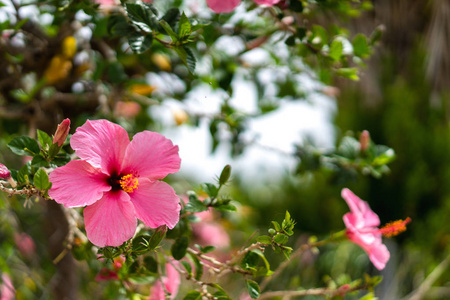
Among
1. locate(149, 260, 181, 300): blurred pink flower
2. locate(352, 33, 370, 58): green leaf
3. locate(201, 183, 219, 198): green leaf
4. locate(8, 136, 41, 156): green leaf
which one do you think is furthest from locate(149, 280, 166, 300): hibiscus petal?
locate(352, 33, 370, 58): green leaf

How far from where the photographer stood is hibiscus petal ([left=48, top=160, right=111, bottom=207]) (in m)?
0.46

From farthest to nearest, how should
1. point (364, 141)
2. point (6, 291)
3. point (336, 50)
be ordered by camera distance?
point (6, 291)
point (364, 141)
point (336, 50)

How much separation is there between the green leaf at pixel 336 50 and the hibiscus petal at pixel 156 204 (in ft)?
1.30

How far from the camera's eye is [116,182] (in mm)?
531

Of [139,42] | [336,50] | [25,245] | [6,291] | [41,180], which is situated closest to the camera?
[41,180]

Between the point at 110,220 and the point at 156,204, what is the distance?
0.06 m

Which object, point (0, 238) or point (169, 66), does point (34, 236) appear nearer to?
point (0, 238)

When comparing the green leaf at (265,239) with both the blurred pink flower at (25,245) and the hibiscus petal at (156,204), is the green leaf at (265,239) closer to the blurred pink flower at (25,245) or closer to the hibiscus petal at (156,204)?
the hibiscus petal at (156,204)

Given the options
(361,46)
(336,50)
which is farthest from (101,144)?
(361,46)

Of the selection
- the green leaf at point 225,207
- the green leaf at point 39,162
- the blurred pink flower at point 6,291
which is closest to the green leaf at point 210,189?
the green leaf at point 225,207

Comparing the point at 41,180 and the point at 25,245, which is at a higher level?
the point at 41,180

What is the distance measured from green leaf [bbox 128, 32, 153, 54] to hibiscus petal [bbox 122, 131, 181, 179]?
14 centimetres

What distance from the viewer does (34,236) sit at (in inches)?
52.2

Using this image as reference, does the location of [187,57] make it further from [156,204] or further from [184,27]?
[156,204]
